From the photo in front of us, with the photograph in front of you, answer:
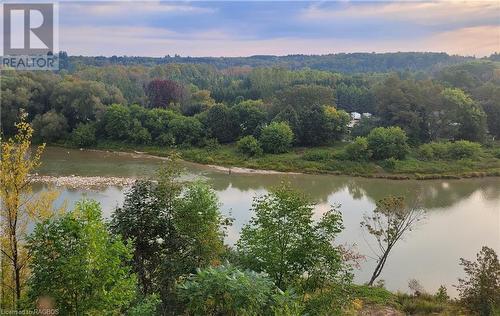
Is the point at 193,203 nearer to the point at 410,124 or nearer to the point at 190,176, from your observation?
the point at 190,176

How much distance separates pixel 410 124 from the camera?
3500 centimetres

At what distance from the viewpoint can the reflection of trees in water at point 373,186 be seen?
25781mm

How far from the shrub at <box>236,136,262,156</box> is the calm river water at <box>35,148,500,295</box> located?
387 cm

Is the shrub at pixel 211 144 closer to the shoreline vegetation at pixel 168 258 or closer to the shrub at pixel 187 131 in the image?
the shrub at pixel 187 131

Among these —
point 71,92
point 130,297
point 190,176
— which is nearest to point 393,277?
point 130,297

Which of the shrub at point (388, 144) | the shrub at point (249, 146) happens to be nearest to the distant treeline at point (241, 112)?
the shrub at point (249, 146)

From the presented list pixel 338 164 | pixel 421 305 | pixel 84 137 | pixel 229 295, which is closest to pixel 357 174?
pixel 338 164

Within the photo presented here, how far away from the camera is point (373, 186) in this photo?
28125 mm

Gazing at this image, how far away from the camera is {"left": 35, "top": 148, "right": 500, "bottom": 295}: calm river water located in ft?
53.5

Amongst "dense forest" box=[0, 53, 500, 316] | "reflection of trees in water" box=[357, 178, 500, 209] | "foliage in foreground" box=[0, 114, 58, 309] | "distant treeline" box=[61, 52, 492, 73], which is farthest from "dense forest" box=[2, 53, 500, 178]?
"distant treeline" box=[61, 52, 492, 73]

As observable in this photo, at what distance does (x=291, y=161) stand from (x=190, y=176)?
25.3ft

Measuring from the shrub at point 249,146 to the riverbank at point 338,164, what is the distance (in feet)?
1.44

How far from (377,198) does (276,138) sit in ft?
35.4

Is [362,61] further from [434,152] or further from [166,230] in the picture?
[166,230]
